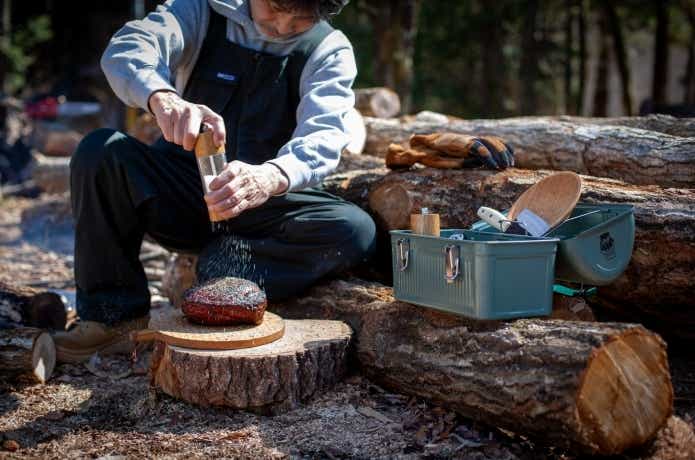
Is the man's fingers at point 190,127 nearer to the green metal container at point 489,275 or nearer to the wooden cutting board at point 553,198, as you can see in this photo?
the green metal container at point 489,275

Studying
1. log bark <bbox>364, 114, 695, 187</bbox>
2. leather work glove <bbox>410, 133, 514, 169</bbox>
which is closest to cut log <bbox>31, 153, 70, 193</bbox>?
log bark <bbox>364, 114, 695, 187</bbox>

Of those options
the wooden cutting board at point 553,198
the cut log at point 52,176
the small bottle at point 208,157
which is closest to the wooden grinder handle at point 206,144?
the small bottle at point 208,157

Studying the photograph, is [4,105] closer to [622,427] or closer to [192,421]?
[192,421]

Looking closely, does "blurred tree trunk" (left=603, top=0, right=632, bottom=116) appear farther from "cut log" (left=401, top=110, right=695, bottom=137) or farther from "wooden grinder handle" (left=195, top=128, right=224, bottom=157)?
"wooden grinder handle" (left=195, top=128, right=224, bottom=157)

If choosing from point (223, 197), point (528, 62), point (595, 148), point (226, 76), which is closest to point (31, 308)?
point (226, 76)

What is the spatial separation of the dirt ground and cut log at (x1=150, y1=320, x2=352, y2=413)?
63 mm

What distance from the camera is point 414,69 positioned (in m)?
17.1

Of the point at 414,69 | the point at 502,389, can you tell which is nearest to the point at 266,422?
the point at 502,389

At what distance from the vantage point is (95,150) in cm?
334

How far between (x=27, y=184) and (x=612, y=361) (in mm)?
9140

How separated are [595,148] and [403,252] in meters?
1.90

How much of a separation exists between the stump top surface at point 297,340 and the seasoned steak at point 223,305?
0.53 feet

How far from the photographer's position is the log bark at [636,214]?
3.06m

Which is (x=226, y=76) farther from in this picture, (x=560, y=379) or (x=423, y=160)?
(x=560, y=379)
